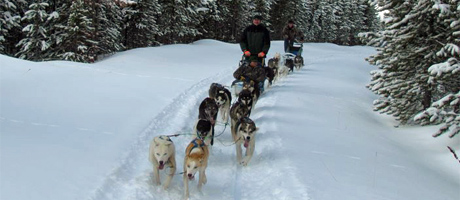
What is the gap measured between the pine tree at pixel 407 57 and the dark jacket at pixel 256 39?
8.78 ft

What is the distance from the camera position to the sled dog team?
165 inches

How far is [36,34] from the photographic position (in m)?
19.0

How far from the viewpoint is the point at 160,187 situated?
4473mm

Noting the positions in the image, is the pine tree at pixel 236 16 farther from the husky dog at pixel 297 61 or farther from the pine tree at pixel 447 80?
the pine tree at pixel 447 80

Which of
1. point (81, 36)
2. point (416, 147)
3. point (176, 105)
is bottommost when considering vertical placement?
point (416, 147)

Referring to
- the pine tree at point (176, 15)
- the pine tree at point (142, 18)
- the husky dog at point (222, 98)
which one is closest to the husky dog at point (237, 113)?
the husky dog at point (222, 98)

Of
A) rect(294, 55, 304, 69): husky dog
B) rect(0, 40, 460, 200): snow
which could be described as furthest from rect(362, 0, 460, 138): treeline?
rect(294, 55, 304, 69): husky dog

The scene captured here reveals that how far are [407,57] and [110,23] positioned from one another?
19836 mm

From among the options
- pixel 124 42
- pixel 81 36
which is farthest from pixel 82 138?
pixel 124 42

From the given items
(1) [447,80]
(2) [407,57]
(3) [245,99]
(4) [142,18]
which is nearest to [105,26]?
(4) [142,18]

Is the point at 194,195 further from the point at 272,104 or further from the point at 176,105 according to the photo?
the point at 272,104

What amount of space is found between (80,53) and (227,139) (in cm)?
1423

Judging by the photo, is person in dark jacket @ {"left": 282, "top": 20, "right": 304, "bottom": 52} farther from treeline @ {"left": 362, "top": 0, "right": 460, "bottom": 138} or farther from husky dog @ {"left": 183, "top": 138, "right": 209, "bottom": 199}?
husky dog @ {"left": 183, "top": 138, "right": 209, "bottom": 199}

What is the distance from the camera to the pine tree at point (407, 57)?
7660 mm
